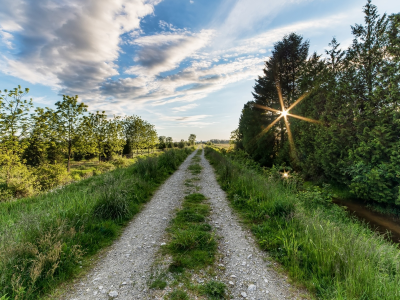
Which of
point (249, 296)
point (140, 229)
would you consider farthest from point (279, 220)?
point (140, 229)

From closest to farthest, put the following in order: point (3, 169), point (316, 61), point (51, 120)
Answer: point (3, 169)
point (316, 61)
point (51, 120)

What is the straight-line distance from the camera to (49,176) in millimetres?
16297

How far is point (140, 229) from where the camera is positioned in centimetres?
527

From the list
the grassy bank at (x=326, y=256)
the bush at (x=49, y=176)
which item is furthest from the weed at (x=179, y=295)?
the bush at (x=49, y=176)

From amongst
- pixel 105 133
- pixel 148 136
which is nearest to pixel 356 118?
pixel 105 133

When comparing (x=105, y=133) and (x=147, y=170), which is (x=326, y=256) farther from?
(x=105, y=133)

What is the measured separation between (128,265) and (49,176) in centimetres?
1801

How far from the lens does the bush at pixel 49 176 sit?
15.7 meters

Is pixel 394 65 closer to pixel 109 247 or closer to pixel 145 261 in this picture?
pixel 145 261

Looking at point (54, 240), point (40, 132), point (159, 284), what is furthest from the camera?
point (40, 132)

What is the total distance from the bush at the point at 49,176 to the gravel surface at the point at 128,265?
1514 cm

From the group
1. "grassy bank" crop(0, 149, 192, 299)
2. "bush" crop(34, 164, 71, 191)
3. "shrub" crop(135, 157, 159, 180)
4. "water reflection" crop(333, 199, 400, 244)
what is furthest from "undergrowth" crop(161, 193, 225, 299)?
"bush" crop(34, 164, 71, 191)

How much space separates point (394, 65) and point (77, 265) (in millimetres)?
14444

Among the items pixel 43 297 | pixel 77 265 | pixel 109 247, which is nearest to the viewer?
pixel 43 297
